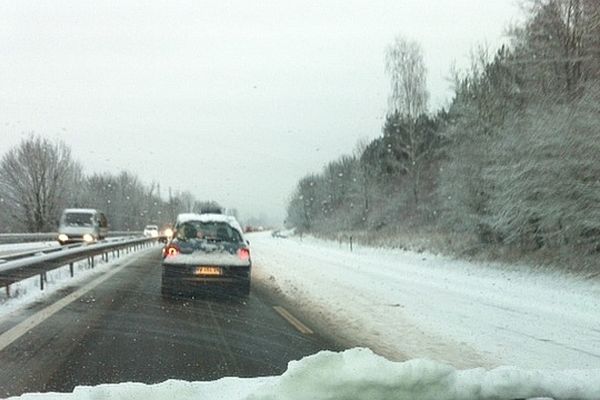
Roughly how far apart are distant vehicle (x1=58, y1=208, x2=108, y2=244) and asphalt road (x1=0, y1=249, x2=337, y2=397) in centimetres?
2442

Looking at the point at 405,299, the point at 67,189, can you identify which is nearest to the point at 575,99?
the point at 405,299

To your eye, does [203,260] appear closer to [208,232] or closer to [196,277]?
[196,277]

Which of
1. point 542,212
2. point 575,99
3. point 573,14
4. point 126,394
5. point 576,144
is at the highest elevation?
point 573,14

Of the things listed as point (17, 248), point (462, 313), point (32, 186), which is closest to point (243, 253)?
point (462, 313)

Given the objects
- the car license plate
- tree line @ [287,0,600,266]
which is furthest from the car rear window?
tree line @ [287,0,600,266]

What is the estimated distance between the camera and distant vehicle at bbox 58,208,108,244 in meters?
36.2

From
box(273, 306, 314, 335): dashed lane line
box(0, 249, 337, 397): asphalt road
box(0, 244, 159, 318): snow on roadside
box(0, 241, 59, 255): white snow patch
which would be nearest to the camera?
box(0, 249, 337, 397): asphalt road

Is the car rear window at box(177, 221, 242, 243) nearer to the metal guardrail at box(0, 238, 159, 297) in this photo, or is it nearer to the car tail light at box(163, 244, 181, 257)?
the car tail light at box(163, 244, 181, 257)

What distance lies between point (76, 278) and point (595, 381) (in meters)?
16.8

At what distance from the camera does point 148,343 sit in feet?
26.9

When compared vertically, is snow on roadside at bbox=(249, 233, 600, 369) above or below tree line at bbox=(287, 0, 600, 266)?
below

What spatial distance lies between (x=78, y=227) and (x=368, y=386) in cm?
3633

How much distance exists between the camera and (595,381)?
127 inches

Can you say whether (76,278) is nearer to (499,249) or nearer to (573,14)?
(499,249)
